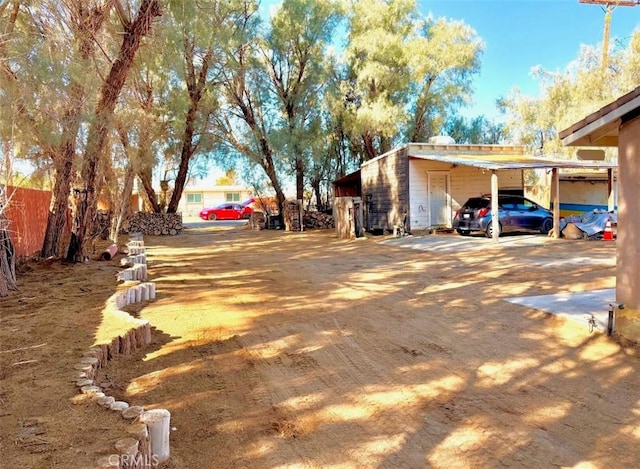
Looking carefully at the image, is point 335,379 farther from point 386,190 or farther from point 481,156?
point 386,190

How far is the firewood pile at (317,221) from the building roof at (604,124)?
69.7 feet

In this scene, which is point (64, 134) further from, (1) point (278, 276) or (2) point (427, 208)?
(2) point (427, 208)

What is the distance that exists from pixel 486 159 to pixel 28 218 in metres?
14.4

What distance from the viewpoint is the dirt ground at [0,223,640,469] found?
3205 mm

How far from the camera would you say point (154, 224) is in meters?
26.2

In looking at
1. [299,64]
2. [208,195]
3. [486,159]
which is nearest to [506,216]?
[486,159]

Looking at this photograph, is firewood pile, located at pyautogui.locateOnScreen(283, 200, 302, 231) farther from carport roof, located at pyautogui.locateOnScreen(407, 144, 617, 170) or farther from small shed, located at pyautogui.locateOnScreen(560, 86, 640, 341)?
small shed, located at pyautogui.locateOnScreen(560, 86, 640, 341)

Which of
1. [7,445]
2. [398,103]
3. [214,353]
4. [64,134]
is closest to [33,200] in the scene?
[64,134]

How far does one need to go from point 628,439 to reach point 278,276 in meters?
7.75

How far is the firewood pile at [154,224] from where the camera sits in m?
26.0

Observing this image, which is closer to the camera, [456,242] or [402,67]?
[456,242]

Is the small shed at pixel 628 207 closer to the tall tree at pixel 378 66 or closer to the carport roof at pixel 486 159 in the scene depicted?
the carport roof at pixel 486 159

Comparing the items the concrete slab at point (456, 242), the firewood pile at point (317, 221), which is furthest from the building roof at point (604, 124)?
the firewood pile at point (317, 221)

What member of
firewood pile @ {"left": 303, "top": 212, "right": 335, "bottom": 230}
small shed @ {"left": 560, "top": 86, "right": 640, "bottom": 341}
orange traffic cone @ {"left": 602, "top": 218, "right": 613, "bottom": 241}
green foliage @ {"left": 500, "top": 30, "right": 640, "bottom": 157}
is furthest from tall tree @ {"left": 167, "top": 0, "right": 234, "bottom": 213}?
green foliage @ {"left": 500, "top": 30, "right": 640, "bottom": 157}
